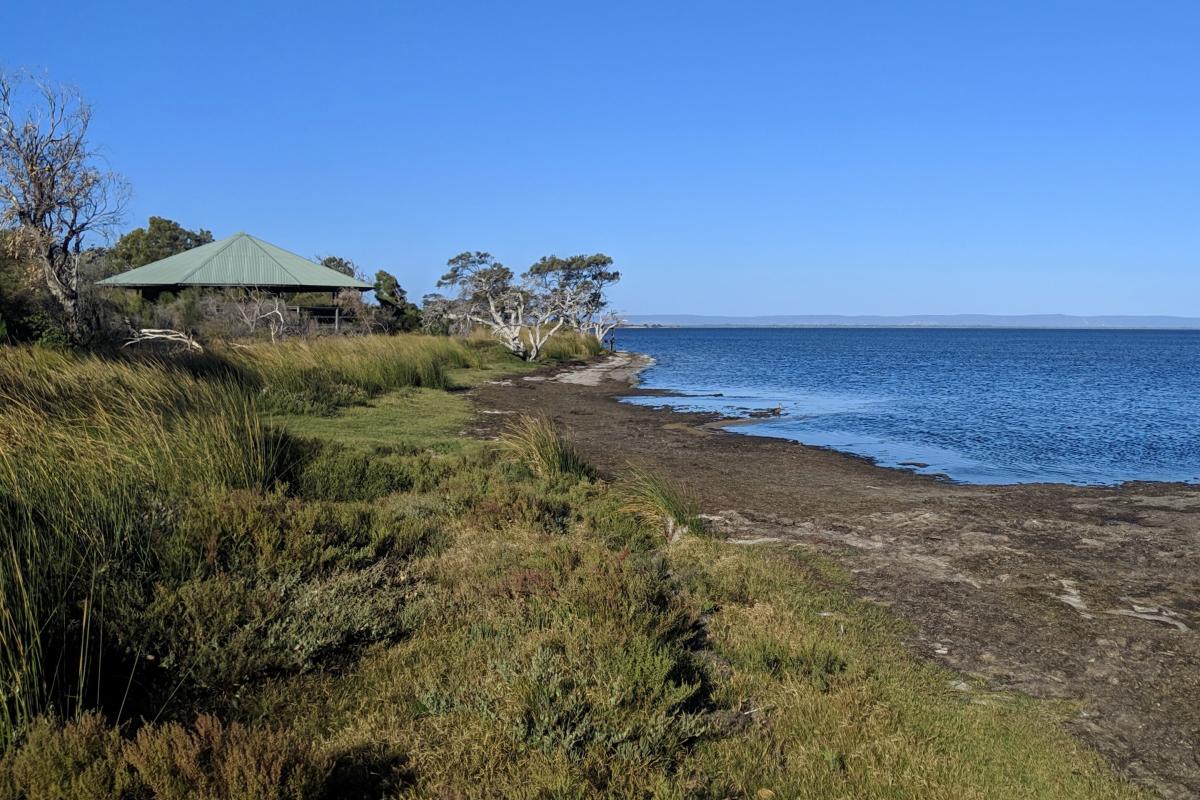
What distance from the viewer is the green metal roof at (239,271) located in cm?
3597

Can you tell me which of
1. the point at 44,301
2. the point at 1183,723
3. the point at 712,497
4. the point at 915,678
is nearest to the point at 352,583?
the point at 915,678

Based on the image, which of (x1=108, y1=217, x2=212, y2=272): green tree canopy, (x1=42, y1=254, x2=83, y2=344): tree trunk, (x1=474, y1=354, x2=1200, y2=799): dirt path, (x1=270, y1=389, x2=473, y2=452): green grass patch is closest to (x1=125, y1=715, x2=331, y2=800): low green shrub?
(x1=474, y1=354, x2=1200, y2=799): dirt path

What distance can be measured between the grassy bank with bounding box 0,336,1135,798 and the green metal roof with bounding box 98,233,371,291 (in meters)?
31.0

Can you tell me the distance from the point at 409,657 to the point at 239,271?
3651cm

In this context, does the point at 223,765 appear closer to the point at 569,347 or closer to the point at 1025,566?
the point at 1025,566

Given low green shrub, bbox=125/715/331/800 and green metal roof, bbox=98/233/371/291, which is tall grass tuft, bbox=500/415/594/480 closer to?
low green shrub, bbox=125/715/331/800

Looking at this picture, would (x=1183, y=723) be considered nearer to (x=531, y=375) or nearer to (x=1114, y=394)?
(x=531, y=375)

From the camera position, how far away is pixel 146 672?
4.33 m

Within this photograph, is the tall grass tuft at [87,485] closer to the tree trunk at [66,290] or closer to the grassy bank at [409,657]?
the grassy bank at [409,657]

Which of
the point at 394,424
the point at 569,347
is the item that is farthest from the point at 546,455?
the point at 569,347

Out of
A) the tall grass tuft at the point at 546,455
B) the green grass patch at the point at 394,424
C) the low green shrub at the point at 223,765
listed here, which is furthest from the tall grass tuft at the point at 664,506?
the low green shrub at the point at 223,765

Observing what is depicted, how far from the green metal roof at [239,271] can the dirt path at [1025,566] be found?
25646 millimetres

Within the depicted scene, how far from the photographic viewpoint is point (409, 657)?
475 centimetres

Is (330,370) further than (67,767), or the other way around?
(330,370)
